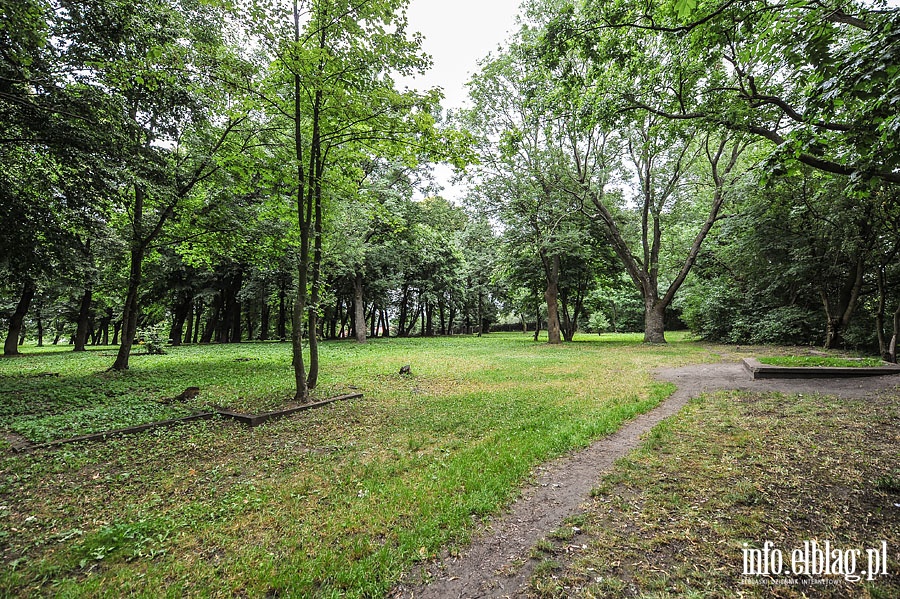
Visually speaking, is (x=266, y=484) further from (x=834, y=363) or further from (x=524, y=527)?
(x=834, y=363)

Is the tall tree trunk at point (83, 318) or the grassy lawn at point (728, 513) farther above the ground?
the tall tree trunk at point (83, 318)

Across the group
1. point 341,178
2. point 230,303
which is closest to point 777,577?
point 341,178

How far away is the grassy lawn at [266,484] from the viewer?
262cm

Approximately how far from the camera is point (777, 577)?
2.35 meters

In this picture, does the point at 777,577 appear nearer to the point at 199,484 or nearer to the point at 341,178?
the point at 199,484

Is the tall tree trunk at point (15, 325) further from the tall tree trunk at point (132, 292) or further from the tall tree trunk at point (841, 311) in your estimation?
the tall tree trunk at point (841, 311)

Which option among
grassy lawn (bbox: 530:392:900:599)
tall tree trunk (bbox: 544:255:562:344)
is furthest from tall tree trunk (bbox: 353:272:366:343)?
grassy lawn (bbox: 530:392:900:599)

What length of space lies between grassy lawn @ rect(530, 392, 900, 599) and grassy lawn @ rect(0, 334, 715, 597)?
87cm

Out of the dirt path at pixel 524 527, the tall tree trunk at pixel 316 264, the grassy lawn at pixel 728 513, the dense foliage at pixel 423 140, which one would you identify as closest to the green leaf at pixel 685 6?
the dense foliage at pixel 423 140

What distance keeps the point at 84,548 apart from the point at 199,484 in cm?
110

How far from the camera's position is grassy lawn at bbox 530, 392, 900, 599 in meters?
2.34

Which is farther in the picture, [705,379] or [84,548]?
[705,379]

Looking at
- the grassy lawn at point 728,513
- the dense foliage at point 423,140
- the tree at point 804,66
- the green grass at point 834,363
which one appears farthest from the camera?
the green grass at point 834,363

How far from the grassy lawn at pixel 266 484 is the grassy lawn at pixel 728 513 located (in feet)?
2.85
